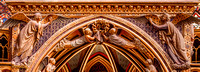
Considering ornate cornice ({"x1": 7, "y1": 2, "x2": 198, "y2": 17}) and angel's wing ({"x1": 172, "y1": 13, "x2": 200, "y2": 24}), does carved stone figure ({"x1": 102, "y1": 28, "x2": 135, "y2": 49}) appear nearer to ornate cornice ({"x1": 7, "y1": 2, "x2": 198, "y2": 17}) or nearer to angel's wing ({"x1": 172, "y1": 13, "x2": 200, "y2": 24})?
ornate cornice ({"x1": 7, "y1": 2, "x2": 198, "y2": 17})

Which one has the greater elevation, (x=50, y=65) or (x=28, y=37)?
(x=28, y=37)

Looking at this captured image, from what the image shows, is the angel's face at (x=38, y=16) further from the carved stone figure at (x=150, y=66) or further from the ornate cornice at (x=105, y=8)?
the carved stone figure at (x=150, y=66)

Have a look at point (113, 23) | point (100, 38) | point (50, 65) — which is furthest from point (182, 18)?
point (50, 65)

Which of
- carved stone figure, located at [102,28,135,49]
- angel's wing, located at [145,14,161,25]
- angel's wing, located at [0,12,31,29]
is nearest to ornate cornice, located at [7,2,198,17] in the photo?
angel's wing, located at [145,14,161,25]

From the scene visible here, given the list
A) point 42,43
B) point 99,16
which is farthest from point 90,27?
point 42,43

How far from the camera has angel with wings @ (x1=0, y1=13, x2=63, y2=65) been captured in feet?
53.2

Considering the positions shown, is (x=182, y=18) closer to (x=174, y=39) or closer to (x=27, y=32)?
(x=174, y=39)

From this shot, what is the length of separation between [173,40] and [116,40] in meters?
1.91

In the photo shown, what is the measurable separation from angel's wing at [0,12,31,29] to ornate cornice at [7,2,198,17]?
10.0 inches

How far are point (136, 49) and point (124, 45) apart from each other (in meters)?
0.56

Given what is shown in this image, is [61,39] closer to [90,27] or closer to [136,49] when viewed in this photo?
[90,27]

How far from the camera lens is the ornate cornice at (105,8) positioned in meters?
16.8

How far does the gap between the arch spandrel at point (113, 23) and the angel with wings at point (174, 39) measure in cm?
32

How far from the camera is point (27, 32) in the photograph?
16.4m
